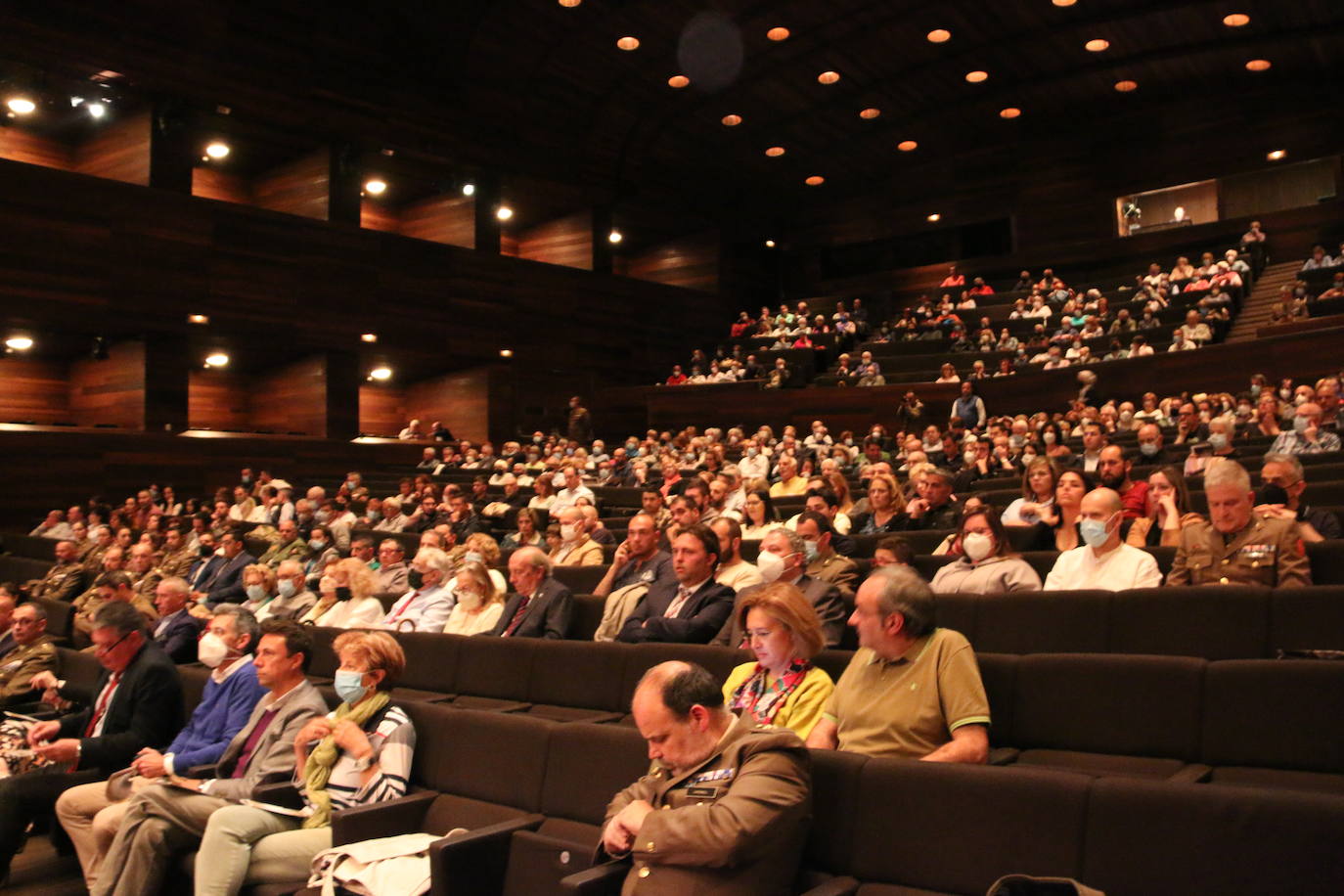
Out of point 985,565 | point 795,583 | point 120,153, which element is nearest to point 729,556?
point 795,583

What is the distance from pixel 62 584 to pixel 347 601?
138 inches

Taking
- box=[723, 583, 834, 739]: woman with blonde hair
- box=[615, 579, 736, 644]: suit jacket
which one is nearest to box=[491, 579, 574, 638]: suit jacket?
box=[615, 579, 736, 644]: suit jacket

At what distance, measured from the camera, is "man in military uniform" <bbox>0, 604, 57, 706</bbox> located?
4559 millimetres

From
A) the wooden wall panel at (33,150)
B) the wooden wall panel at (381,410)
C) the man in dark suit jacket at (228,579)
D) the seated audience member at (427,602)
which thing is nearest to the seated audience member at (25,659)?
the seated audience member at (427,602)

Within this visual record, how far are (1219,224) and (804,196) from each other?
23.0ft

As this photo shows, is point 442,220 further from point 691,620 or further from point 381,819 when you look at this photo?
point 381,819

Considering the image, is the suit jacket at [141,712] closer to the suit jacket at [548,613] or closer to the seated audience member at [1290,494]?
the suit jacket at [548,613]

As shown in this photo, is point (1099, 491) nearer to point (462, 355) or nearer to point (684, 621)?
point (684, 621)

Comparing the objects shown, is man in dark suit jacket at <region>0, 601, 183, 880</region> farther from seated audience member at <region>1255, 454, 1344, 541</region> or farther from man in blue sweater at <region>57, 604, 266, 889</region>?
seated audience member at <region>1255, 454, 1344, 541</region>

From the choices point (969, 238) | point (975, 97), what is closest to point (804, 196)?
point (969, 238)

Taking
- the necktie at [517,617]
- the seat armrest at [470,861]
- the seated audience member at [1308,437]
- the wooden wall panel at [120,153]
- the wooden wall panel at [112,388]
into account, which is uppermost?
the wooden wall panel at [120,153]

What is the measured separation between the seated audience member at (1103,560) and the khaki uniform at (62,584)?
659 centimetres

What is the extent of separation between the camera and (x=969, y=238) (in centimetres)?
1934

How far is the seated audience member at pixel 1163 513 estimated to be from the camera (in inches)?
149
